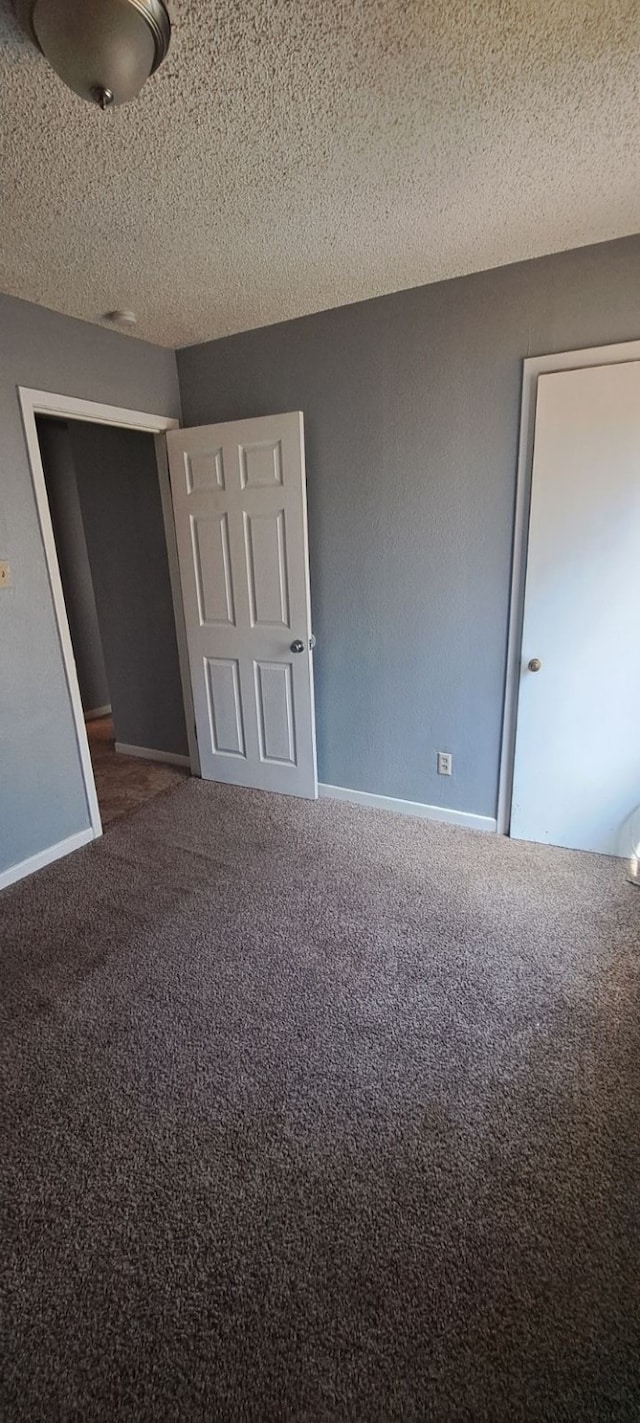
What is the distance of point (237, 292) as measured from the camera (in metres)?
2.39

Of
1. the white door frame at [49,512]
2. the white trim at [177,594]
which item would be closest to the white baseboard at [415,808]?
the white trim at [177,594]

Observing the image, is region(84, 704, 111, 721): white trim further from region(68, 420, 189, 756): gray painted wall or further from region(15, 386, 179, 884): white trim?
region(15, 386, 179, 884): white trim

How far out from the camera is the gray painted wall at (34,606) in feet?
7.73

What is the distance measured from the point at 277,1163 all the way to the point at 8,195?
272cm

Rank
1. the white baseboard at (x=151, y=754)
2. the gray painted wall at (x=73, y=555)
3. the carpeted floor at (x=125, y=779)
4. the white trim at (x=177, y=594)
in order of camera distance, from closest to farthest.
→ the white trim at (x=177, y=594) < the carpeted floor at (x=125, y=779) < the white baseboard at (x=151, y=754) < the gray painted wall at (x=73, y=555)

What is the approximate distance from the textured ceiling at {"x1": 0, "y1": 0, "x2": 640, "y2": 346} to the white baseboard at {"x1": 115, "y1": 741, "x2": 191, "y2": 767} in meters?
2.50

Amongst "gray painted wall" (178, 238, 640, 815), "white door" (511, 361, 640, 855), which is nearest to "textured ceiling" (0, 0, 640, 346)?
"gray painted wall" (178, 238, 640, 815)

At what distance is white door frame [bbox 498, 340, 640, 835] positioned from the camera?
214 cm

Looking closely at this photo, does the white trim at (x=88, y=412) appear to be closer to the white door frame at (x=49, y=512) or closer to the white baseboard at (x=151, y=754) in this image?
the white door frame at (x=49, y=512)

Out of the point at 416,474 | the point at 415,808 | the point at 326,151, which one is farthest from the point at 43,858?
the point at 326,151

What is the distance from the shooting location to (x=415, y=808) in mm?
2998

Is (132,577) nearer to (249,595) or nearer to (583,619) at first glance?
(249,595)

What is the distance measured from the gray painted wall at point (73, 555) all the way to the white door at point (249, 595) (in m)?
1.61

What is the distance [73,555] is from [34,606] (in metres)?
2.53
